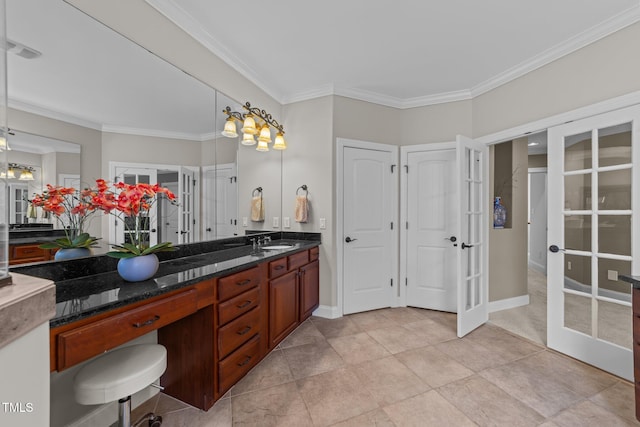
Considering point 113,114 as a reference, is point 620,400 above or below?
below

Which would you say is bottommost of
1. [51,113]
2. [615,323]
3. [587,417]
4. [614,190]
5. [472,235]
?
[587,417]

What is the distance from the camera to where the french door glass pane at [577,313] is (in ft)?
7.29

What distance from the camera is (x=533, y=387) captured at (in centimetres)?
192

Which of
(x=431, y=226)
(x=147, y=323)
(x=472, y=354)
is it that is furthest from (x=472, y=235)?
(x=147, y=323)

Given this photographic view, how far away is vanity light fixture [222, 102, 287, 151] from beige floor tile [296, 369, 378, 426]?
2169 mm

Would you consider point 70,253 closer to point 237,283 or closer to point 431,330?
point 237,283

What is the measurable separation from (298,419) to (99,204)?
1.68 metres

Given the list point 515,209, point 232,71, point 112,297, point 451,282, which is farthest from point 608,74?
point 112,297

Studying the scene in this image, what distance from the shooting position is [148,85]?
73.5 inches

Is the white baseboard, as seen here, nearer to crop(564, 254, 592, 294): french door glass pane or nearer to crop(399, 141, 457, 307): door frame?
crop(399, 141, 457, 307): door frame

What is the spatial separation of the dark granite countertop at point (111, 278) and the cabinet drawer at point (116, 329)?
53 mm

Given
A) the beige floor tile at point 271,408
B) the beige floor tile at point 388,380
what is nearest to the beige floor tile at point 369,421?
the beige floor tile at point 388,380

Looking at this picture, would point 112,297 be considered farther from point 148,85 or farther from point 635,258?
point 635,258

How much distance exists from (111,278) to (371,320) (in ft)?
8.18
